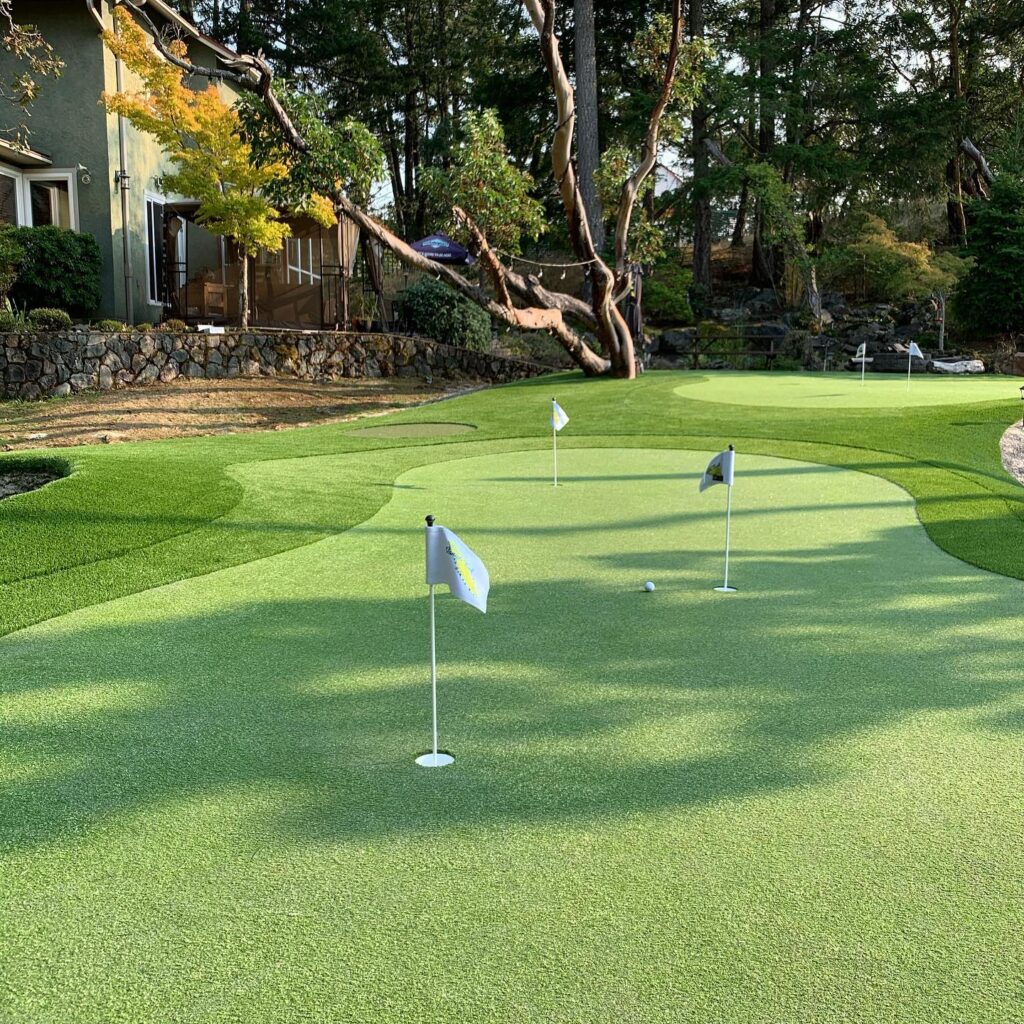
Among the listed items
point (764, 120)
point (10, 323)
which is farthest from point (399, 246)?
point (764, 120)

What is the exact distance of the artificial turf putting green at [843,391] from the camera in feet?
47.3

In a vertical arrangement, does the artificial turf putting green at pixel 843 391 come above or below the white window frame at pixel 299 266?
below

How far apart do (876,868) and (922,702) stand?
1.33m

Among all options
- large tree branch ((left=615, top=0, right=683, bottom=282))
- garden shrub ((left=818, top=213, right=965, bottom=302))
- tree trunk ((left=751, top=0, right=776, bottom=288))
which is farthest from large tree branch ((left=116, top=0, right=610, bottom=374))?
tree trunk ((left=751, top=0, right=776, bottom=288))

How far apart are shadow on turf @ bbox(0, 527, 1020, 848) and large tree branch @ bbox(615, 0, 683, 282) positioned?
45.1ft

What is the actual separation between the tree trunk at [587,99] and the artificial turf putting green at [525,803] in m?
21.9

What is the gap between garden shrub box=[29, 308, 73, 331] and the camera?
1641 cm

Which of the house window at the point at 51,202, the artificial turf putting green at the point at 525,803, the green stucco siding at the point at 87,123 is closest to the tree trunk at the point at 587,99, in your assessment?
the green stucco siding at the point at 87,123

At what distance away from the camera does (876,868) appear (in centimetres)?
263

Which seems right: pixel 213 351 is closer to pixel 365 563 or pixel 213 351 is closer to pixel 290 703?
pixel 365 563

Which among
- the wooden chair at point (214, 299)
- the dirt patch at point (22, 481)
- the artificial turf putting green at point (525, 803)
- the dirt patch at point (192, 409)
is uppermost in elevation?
the wooden chair at point (214, 299)

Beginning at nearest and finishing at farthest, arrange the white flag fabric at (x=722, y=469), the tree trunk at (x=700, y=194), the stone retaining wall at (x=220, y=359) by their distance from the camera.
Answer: the white flag fabric at (x=722, y=469) → the stone retaining wall at (x=220, y=359) → the tree trunk at (x=700, y=194)

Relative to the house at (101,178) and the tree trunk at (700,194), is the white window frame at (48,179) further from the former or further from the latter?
the tree trunk at (700,194)

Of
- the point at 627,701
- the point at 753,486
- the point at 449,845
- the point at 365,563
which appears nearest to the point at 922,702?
the point at 627,701
